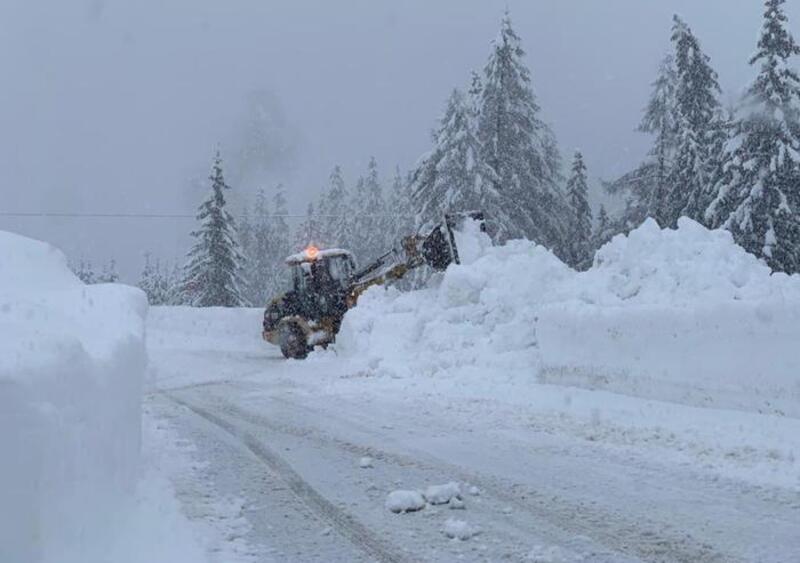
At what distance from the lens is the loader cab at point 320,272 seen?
2039 centimetres

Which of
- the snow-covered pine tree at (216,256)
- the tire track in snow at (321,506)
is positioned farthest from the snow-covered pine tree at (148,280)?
the tire track in snow at (321,506)

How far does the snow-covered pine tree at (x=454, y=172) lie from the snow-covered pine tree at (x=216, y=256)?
12460 millimetres

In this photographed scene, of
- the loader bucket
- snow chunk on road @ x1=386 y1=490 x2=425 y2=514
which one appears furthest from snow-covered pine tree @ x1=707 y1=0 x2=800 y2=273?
snow chunk on road @ x1=386 y1=490 x2=425 y2=514

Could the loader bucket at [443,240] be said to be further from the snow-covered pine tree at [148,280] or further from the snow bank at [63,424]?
the snow-covered pine tree at [148,280]

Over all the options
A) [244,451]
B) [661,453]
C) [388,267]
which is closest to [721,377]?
[661,453]

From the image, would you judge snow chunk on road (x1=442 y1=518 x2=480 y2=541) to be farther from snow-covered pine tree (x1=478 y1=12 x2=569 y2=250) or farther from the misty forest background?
snow-covered pine tree (x1=478 y1=12 x2=569 y2=250)

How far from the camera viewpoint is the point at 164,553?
4.62m

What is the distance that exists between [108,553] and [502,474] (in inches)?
135

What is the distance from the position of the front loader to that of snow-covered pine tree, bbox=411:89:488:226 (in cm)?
1249

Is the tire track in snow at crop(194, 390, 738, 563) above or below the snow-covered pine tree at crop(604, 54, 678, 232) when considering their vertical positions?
below

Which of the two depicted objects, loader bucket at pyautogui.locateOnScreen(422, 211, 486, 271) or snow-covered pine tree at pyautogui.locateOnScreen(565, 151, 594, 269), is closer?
loader bucket at pyautogui.locateOnScreen(422, 211, 486, 271)

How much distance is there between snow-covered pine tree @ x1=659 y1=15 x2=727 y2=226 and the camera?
31.8 m

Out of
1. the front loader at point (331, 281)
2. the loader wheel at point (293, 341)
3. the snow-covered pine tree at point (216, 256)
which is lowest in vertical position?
the loader wheel at point (293, 341)

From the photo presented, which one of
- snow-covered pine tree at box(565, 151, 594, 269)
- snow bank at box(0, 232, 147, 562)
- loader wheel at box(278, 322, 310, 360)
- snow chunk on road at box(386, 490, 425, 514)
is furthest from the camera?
snow-covered pine tree at box(565, 151, 594, 269)
